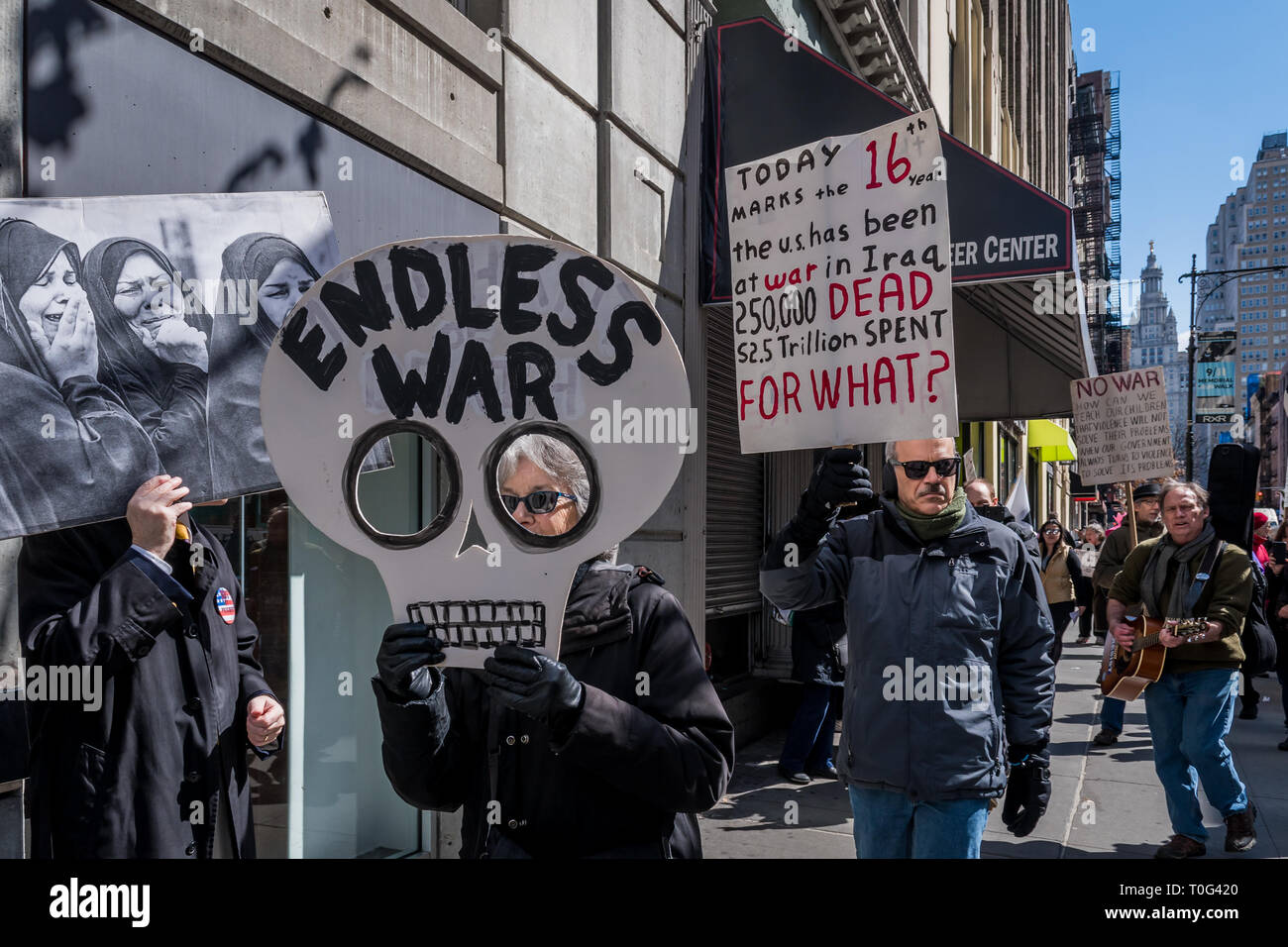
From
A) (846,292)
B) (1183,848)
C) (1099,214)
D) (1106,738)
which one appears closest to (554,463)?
(846,292)

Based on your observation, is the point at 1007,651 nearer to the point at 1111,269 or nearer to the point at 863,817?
the point at 863,817

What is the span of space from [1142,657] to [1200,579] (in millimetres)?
479

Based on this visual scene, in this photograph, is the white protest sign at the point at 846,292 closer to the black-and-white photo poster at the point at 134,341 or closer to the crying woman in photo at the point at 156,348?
the black-and-white photo poster at the point at 134,341

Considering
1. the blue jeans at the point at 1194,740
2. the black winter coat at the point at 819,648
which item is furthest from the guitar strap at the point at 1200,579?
the black winter coat at the point at 819,648

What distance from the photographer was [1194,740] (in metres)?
5.08

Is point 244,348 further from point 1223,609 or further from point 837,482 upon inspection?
point 1223,609

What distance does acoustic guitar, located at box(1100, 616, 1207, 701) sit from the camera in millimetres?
5055

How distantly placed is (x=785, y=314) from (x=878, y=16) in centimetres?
829

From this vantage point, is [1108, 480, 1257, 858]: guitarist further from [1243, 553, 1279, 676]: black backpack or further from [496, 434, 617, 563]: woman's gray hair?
[496, 434, 617, 563]: woman's gray hair

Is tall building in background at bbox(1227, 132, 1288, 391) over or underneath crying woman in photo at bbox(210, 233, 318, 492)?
over

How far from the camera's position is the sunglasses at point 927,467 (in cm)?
318

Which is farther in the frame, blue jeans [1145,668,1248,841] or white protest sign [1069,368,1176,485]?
white protest sign [1069,368,1176,485]

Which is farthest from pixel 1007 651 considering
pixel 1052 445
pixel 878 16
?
pixel 1052 445

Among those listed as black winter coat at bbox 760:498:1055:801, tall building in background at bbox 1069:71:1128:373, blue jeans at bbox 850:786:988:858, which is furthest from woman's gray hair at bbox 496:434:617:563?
tall building in background at bbox 1069:71:1128:373
